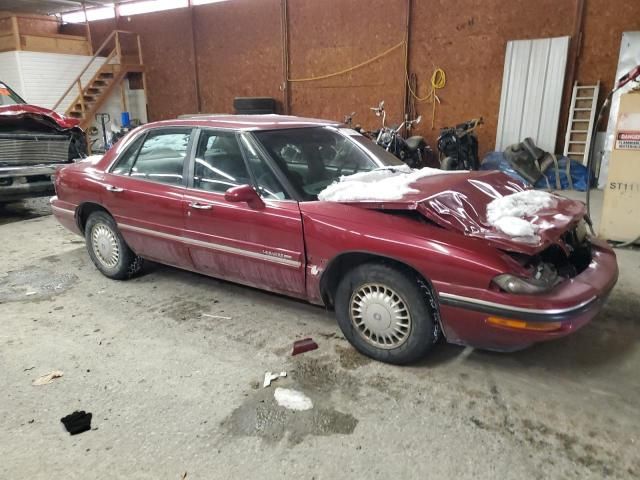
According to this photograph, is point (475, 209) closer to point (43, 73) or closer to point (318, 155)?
point (318, 155)

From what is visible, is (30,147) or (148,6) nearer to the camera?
(30,147)

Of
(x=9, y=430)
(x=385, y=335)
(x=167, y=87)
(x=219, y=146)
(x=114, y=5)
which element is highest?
(x=114, y=5)

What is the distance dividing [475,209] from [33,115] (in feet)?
20.7

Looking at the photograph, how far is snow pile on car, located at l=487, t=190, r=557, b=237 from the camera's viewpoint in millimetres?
2289

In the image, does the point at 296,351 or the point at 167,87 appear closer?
the point at 296,351

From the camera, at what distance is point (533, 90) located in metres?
8.62

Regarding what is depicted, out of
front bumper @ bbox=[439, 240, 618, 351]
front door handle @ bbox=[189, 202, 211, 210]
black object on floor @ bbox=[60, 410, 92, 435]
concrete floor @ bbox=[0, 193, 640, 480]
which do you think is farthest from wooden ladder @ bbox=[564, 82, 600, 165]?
black object on floor @ bbox=[60, 410, 92, 435]

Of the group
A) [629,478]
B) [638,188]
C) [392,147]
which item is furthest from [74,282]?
[392,147]

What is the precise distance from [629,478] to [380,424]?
1.01 m

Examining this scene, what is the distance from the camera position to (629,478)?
72.8 inches

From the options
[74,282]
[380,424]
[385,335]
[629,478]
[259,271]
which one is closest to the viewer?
[629,478]

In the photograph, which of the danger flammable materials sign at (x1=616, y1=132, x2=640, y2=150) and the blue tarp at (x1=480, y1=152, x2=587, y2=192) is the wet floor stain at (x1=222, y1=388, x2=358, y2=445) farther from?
the blue tarp at (x1=480, y1=152, x2=587, y2=192)

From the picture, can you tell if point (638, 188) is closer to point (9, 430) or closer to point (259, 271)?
point (259, 271)

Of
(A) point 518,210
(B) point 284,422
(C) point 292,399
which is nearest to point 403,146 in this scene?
(A) point 518,210
